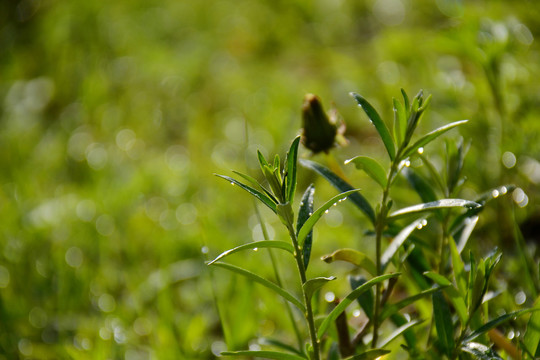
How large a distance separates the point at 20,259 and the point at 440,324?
1.04 meters

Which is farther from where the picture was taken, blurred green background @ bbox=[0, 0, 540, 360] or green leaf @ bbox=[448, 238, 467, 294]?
blurred green background @ bbox=[0, 0, 540, 360]

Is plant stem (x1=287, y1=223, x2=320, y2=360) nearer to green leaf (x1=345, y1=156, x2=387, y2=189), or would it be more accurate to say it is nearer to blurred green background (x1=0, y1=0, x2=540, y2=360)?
green leaf (x1=345, y1=156, x2=387, y2=189)

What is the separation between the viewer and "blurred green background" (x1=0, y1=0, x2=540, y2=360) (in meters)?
1.23

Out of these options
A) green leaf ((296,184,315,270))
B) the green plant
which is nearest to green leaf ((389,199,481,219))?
the green plant

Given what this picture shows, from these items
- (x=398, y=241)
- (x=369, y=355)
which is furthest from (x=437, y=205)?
(x=369, y=355)

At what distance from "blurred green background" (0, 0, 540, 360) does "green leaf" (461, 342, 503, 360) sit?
1.04ft

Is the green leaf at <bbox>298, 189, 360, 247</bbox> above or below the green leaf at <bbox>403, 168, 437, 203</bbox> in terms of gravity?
above

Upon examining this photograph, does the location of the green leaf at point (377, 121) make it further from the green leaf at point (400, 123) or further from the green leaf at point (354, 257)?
the green leaf at point (354, 257)

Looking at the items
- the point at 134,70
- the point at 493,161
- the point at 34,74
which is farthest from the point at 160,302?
the point at 34,74

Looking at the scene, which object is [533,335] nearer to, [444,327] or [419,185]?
[444,327]

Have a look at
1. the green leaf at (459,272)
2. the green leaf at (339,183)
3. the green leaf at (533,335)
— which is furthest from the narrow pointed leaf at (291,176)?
the green leaf at (533,335)

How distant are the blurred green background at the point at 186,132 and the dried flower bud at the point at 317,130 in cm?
4

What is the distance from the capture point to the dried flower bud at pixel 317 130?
3.16 feet

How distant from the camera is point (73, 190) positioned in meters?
1.88
